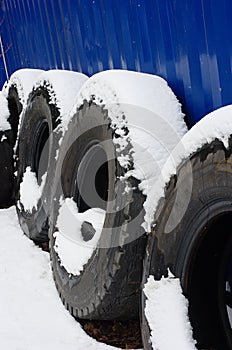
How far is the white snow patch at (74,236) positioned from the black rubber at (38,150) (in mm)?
540

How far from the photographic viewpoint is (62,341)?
2.64 metres

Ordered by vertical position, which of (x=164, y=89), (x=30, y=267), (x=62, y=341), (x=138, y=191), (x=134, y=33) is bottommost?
(x=62, y=341)

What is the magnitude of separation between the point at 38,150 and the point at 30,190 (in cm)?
40

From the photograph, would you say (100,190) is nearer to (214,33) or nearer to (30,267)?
(30,267)

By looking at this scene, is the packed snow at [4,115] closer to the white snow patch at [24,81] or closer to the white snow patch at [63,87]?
the white snow patch at [24,81]

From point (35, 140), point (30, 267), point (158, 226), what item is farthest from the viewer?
point (35, 140)

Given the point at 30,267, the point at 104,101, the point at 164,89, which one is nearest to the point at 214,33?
the point at 164,89

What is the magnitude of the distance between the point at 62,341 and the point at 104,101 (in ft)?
3.95

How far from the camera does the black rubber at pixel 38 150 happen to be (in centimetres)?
372

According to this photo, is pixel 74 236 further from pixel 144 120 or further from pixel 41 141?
pixel 41 141

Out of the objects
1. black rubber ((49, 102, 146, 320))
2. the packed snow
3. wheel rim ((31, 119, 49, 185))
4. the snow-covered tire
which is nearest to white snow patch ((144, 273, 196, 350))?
black rubber ((49, 102, 146, 320))

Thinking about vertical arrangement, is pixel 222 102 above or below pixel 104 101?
below

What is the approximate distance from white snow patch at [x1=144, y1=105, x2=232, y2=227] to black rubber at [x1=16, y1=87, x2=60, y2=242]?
1498mm

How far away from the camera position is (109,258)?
2412mm
